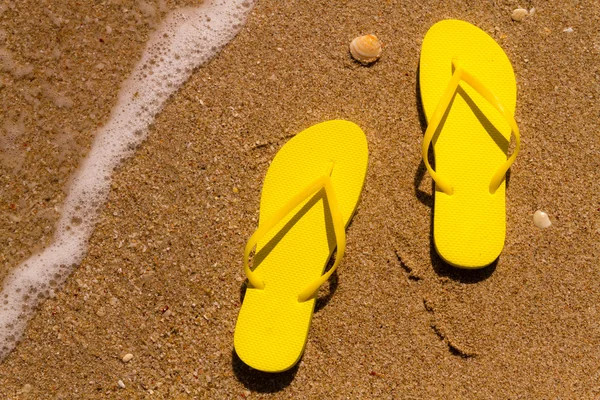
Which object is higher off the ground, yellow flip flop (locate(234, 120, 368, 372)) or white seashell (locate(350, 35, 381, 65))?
white seashell (locate(350, 35, 381, 65))

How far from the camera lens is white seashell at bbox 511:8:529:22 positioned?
155 cm

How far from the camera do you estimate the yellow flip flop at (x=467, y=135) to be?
1.43 metres

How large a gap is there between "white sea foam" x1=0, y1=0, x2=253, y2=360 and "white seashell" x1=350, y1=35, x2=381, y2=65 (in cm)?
37

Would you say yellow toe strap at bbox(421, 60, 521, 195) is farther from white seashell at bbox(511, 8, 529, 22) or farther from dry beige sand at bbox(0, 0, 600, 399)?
white seashell at bbox(511, 8, 529, 22)

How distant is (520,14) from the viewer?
1.55 meters

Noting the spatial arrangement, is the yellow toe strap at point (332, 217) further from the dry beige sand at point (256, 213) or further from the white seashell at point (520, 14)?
the white seashell at point (520, 14)

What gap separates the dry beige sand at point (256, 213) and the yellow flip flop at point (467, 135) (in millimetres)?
51

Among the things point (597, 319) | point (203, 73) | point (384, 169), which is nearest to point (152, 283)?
point (203, 73)

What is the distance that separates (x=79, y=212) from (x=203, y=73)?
59 centimetres

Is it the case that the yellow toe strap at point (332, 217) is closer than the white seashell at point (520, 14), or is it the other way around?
the yellow toe strap at point (332, 217)

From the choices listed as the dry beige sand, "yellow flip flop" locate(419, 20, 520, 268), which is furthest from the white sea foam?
"yellow flip flop" locate(419, 20, 520, 268)

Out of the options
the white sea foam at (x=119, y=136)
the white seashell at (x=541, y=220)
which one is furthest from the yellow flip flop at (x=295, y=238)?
the white seashell at (x=541, y=220)

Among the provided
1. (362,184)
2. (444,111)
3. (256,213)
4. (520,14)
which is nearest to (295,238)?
(256,213)

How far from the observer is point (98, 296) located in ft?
4.82
